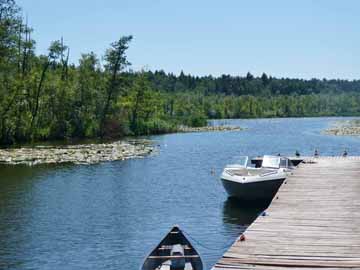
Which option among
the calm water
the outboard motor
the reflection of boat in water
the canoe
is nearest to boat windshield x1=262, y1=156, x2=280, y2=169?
the reflection of boat in water

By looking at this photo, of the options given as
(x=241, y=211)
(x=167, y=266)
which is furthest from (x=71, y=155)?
(x=167, y=266)

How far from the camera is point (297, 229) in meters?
20.5

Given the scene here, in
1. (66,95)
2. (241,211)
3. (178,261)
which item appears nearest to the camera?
(178,261)

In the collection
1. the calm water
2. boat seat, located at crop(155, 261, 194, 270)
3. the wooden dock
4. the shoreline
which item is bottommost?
the calm water

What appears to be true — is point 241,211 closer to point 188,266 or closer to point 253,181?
point 253,181

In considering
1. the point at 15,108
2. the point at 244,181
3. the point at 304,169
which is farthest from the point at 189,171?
the point at 15,108

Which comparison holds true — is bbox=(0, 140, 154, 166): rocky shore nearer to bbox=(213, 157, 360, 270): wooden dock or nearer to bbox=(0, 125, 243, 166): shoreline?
bbox=(0, 125, 243, 166): shoreline

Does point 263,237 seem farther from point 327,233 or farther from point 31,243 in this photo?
point 31,243

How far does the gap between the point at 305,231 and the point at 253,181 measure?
10.9 m

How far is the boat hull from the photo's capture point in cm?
3112

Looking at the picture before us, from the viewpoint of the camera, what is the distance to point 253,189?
31.2 m

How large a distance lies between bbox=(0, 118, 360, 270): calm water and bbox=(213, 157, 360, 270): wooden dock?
2.23 m

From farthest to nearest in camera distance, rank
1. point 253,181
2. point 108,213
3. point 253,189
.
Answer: point 253,189, point 253,181, point 108,213

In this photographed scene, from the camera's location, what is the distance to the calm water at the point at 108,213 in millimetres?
21922
